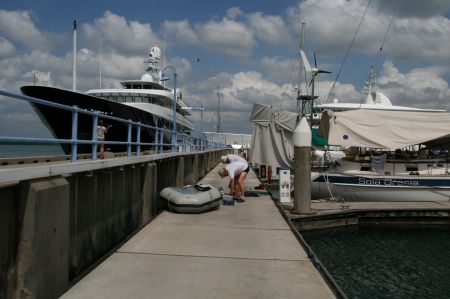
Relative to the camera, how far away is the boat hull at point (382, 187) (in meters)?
18.2

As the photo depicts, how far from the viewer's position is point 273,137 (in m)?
18.7

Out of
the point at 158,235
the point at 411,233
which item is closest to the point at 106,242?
the point at 158,235

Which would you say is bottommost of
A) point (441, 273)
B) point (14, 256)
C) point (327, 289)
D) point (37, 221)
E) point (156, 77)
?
point (441, 273)

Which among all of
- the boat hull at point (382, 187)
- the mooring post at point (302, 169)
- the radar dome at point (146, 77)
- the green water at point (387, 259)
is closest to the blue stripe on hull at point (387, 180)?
the boat hull at point (382, 187)

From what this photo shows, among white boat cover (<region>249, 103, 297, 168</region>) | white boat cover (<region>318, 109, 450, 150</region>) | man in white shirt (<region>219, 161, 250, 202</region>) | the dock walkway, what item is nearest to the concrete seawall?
the dock walkway

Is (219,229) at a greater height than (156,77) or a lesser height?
lesser

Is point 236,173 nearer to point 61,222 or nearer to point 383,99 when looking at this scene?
point 61,222

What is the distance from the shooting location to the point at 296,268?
7.78m

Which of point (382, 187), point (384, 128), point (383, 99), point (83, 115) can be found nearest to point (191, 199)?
point (382, 187)

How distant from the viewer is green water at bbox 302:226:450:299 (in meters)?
9.98

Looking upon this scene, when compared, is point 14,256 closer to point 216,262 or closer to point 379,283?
point 216,262

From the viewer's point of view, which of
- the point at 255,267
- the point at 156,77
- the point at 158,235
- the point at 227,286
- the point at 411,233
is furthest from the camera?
the point at 156,77

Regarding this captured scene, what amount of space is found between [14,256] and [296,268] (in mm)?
4399

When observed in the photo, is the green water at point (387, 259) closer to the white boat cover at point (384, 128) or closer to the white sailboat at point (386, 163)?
the white sailboat at point (386, 163)
